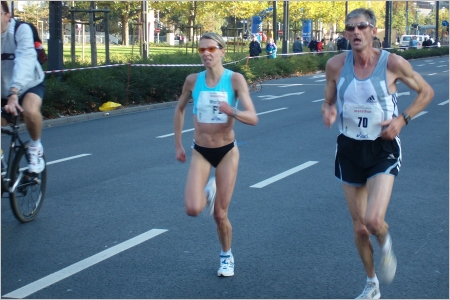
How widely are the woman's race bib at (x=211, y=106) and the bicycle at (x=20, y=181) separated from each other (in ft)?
7.23

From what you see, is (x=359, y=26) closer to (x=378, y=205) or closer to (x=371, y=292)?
(x=378, y=205)

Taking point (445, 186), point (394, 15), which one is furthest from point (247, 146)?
point (394, 15)

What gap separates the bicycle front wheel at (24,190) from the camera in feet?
22.9

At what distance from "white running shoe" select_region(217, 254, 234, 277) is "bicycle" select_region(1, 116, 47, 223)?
7.65 feet

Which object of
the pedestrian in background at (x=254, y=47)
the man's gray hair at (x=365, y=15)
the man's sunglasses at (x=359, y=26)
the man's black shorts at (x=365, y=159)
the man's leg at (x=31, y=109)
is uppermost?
the pedestrian in background at (x=254, y=47)

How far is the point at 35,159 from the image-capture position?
7.01 m

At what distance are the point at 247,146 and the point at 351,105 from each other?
8084 mm

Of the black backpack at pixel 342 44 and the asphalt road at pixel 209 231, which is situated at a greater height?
the black backpack at pixel 342 44

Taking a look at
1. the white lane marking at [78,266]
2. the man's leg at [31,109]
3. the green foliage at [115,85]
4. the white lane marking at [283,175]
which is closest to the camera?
the white lane marking at [78,266]

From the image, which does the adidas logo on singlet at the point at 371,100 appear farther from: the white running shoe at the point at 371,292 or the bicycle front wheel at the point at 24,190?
the bicycle front wheel at the point at 24,190

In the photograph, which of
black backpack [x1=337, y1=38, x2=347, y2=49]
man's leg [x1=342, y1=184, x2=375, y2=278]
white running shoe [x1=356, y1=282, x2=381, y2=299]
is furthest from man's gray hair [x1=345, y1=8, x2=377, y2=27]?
black backpack [x1=337, y1=38, x2=347, y2=49]

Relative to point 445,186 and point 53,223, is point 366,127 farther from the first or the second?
point 445,186

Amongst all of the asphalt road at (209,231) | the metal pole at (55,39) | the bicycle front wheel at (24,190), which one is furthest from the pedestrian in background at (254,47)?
the bicycle front wheel at (24,190)

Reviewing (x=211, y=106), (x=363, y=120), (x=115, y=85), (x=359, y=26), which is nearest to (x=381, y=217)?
(x=363, y=120)
